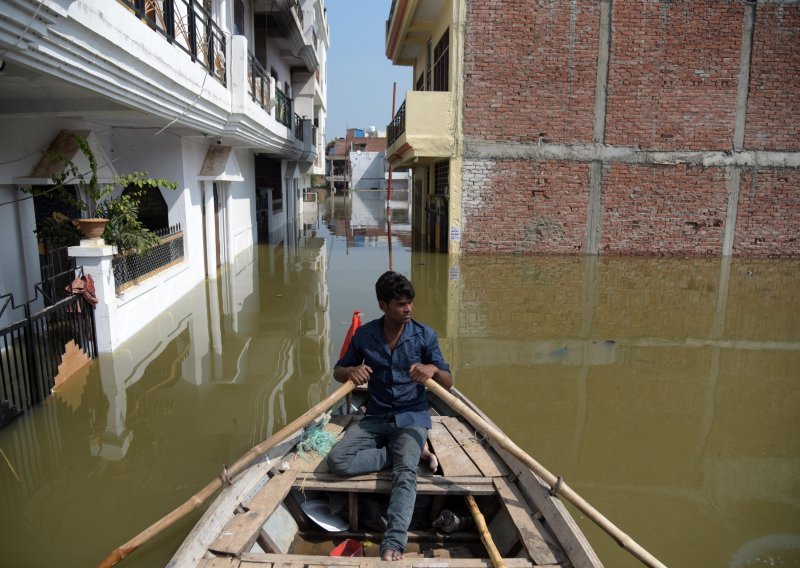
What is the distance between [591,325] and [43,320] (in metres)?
7.22

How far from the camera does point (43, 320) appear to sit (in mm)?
5758

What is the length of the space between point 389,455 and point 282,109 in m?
14.0

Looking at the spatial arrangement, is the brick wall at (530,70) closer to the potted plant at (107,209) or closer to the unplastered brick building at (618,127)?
the unplastered brick building at (618,127)

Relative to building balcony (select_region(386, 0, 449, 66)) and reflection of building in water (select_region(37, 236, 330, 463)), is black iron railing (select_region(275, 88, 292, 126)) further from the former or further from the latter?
reflection of building in water (select_region(37, 236, 330, 463))

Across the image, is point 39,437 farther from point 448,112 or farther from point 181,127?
point 448,112

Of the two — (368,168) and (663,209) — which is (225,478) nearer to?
(663,209)

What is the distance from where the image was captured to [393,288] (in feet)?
11.7

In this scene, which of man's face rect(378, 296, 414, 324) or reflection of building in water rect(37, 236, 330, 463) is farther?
reflection of building in water rect(37, 236, 330, 463)

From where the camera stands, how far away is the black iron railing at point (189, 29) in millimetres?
6625

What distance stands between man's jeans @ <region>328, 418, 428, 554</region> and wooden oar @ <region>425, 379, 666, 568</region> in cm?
29

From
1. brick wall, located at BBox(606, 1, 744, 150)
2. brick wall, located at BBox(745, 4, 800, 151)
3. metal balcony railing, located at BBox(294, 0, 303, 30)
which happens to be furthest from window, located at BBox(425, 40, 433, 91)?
brick wall, located at BBox(745, 4, 800, 151)

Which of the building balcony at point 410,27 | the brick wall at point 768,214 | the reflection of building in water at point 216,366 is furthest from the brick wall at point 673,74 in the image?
the reflection of building in water at point 216,366

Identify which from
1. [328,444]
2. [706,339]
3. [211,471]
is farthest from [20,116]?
[706,339]

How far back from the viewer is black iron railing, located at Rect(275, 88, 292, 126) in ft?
49.5
